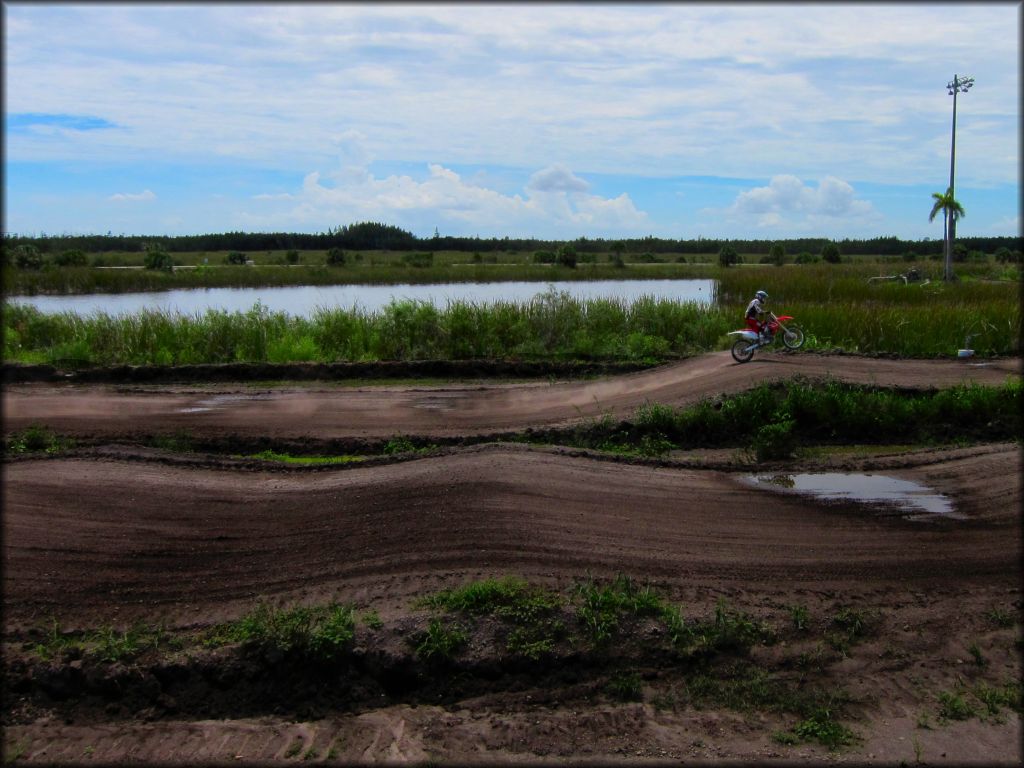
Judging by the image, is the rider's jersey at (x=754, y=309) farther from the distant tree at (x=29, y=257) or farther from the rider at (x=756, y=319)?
the distant tree at (x=29, y=257)

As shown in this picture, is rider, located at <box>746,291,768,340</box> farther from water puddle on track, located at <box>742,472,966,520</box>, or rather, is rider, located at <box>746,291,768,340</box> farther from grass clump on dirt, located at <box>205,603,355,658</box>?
grass clump on dirt, located at <box>205,603,355,658</box>

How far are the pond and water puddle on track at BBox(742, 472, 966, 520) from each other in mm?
20125

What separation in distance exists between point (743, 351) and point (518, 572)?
36.7 ft

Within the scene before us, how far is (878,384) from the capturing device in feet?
47.2

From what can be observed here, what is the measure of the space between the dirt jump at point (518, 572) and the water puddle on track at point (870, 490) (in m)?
0.12

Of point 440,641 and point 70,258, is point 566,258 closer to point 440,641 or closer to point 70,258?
point 70,258

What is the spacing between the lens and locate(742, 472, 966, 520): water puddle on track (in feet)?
29.4

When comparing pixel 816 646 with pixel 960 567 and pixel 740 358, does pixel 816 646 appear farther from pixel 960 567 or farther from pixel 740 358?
pixel 740 358

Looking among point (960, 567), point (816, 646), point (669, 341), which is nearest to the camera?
point (816, 646)

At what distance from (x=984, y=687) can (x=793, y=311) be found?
1760 centimetres

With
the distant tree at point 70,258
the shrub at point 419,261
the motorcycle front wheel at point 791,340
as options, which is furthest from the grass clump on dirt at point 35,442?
the shrub at point 419,261

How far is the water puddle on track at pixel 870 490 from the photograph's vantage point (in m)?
8.95

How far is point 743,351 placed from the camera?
16.8 metres

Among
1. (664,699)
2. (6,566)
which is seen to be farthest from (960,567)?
(6,566)
